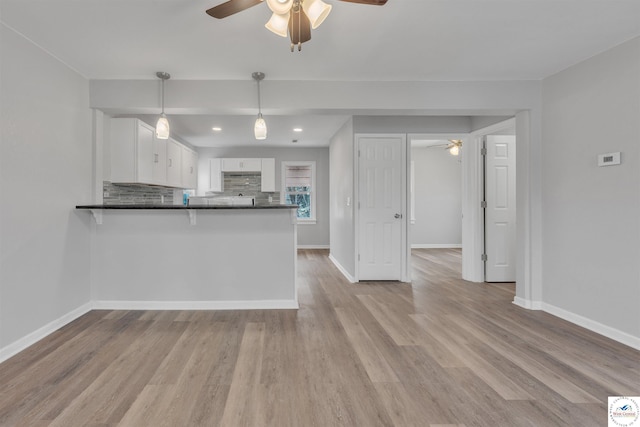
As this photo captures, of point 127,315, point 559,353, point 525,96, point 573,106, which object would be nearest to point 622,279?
point 559,353

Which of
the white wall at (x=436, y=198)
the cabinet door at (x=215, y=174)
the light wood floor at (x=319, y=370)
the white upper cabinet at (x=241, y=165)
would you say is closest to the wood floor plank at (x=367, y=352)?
the light wood floor at (x=319, y=370)

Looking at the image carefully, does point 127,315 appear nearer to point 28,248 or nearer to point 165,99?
point 28,248

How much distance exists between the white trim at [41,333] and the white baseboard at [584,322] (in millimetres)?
4492

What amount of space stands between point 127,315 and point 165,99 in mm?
2179

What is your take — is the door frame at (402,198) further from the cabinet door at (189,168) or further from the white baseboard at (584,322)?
the cabinet door at (189,168)

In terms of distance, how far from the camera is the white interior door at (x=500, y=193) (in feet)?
14.3

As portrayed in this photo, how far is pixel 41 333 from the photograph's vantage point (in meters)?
2.56

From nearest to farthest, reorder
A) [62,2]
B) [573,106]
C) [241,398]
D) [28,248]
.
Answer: [241,398]
[62,2]
[28,248]
[573,106]

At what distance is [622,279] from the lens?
255 cm

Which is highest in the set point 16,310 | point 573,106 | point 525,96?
point 525,96

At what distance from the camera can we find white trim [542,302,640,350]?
2455mm

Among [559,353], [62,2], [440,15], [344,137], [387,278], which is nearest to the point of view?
[62,2]

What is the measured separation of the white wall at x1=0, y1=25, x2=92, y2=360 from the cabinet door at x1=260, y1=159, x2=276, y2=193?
4018mm

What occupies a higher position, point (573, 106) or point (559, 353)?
point (573, 106)
